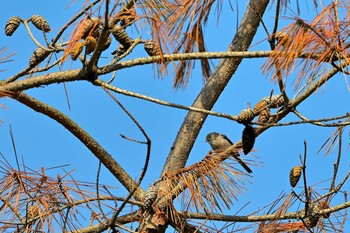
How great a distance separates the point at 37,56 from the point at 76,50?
36 cm

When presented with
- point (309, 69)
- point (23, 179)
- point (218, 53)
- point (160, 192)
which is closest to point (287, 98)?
point (309, 69)

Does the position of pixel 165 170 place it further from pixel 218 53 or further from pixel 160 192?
pixel 218 53

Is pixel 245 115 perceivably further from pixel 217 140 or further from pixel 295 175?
pixel 217 140

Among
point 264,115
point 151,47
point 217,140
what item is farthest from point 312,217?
point 217,140

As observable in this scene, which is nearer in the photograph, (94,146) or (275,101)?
(275,101)

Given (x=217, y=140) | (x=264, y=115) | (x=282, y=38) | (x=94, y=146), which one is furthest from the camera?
(x=217, y=140)

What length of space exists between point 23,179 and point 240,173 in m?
0.71

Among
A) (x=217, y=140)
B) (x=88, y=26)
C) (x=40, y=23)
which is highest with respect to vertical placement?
(x=217, y=140)

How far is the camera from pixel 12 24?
8.73ft

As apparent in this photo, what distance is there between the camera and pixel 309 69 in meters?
2.33

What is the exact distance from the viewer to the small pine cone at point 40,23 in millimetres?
2597

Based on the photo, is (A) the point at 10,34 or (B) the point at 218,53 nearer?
(B) the point at 218,53

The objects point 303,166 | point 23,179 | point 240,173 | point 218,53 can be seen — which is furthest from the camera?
point 240,173

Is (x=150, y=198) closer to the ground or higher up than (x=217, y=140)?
closer to the ground
